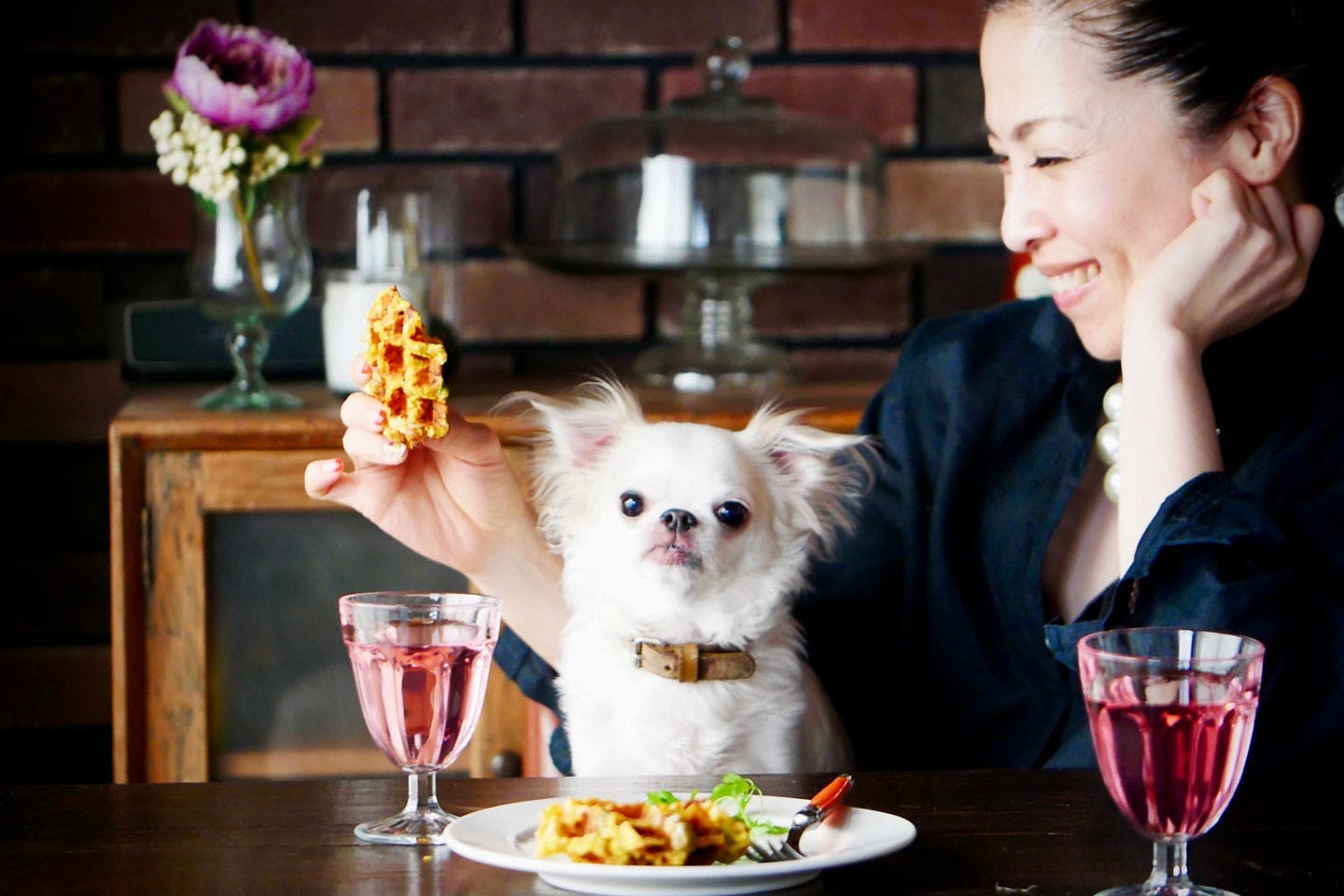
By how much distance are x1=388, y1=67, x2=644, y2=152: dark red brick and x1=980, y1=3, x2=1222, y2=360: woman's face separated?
984 mm

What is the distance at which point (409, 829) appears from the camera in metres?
0.77

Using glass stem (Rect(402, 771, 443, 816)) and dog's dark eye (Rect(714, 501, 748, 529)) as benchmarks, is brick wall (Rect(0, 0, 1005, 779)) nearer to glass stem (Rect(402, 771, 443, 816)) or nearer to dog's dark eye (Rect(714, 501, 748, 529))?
dog's dark eye (Rect(714, 501, 748, 529))

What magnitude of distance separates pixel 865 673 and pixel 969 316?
0.34 m

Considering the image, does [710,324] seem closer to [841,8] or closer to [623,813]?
[841,8]

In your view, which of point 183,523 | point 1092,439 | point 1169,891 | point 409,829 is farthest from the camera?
point 183,523

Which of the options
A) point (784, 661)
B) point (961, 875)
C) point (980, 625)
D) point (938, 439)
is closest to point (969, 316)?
point (938, 439)

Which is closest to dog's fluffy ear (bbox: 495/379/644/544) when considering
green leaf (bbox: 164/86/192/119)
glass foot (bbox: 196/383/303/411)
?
glass foot (bbox: 196/383/303/411)

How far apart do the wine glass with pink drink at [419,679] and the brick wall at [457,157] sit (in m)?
1.39

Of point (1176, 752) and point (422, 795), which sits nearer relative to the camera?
point (1176, 752)

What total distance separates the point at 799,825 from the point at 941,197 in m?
1.60

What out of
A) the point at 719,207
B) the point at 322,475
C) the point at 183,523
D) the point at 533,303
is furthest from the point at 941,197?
the point at 322,475

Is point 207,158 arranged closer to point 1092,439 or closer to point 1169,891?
point 1092,439

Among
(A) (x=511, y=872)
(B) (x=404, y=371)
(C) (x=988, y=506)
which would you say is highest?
(B) (x=404, y=371)

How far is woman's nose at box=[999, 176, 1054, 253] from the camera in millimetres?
1215
